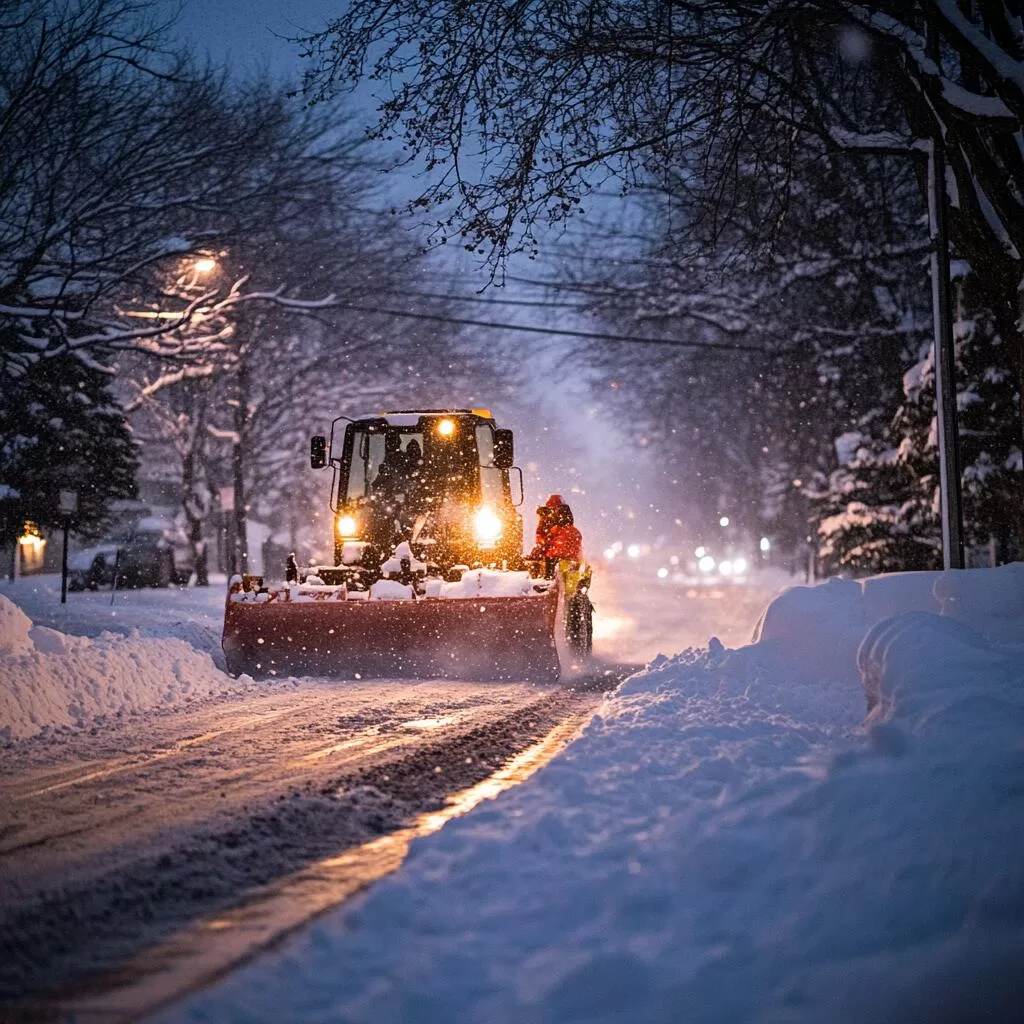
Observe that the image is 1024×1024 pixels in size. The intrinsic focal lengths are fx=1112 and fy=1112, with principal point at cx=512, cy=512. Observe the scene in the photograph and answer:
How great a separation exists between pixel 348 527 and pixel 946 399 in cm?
735

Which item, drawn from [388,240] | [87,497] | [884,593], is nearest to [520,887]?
[884,593]

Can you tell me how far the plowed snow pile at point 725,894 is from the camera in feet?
9.96

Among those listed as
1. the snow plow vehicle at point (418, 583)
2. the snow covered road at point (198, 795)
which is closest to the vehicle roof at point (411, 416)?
the snow plow vehicle at point (418, 583)

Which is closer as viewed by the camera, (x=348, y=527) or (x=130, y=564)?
(x=348, y=527)

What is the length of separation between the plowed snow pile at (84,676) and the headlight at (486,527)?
368 cm

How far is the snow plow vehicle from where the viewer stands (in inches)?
473

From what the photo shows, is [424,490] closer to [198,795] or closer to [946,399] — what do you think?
[946,399]

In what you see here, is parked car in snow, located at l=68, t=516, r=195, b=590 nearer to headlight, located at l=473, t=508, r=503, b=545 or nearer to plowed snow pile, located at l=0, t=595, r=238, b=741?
headlight, located at l=473, t=508, r=503, b=545

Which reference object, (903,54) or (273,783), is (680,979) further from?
(903,54)

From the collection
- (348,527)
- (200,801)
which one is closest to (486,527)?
(348,527)

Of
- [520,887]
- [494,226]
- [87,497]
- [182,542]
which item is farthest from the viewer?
[182,542]

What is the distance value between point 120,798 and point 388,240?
1022 inches

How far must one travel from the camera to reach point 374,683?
11.7m

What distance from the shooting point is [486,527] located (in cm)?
1405
